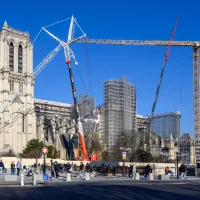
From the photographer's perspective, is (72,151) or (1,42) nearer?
(1,42)

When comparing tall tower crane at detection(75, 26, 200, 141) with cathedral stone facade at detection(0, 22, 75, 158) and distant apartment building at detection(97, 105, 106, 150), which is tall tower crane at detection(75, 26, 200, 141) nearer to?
cathedral stone facade at detection(0, 22, 75, 158)

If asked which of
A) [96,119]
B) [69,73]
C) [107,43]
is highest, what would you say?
[107,43]

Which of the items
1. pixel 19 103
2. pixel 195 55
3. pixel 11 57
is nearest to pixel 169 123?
pixel 195 55

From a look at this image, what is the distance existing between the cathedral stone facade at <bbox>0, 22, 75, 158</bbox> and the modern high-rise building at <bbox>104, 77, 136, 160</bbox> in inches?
609

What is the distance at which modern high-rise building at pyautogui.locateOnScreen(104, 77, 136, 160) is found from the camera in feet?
497

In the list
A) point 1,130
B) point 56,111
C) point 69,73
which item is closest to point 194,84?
point 69,73

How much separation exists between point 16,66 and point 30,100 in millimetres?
10589

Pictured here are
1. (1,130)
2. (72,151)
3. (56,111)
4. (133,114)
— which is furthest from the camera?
(56,111)

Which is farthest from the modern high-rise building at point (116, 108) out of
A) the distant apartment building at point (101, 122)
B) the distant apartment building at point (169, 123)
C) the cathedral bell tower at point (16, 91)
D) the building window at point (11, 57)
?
the distant apartment building at point (169, 123)

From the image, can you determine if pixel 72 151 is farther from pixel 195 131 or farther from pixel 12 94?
pixel 195 131

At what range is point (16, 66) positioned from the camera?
441ft

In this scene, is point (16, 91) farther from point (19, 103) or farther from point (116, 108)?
point (116, 108)

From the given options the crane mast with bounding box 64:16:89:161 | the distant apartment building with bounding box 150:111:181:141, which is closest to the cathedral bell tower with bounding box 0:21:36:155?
the crane mast with bounding box 64:16:89:161

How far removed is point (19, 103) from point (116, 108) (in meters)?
37.7
